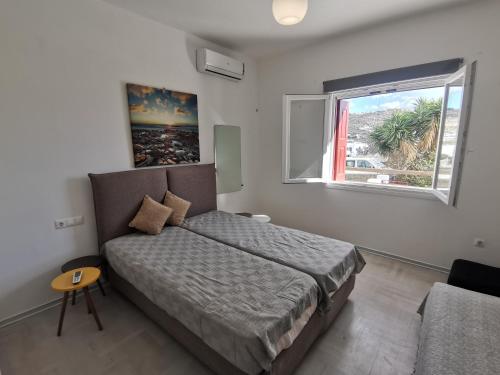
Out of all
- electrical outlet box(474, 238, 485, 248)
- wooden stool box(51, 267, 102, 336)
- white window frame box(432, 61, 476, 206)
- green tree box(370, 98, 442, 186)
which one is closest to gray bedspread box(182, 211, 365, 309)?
wooden stool box(51, 267, 102, 336)

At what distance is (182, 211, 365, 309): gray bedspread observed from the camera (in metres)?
1.83

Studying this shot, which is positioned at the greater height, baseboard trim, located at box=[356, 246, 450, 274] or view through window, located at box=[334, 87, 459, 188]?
view through window, located at box=[334, 87, 459, 188]

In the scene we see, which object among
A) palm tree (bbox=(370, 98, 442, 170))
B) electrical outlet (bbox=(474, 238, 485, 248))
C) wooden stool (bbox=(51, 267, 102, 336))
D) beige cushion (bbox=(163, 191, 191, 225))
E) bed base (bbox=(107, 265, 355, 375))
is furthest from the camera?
palm tree (bbox=(370, 98, 442, 170))

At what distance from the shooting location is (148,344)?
1.81 m

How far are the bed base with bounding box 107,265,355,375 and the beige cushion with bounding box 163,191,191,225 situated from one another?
0.80 m

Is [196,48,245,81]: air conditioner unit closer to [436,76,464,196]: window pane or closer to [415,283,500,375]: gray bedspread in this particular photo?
[436,76,464,196]: window pane

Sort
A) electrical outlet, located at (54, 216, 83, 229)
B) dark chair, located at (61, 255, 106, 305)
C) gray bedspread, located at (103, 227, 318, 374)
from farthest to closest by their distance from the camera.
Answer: electrical outlet, located at (54, 216, 83, 229) < dark chair, located at (61, 255, 106, 305) < gray bedspread, located at (103, 227, 318, 374)

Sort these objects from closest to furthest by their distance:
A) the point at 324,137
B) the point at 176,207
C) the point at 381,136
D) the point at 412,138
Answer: the point at 176,207 → the point at 412,138 → the point at 381,136 → the point at 324,137

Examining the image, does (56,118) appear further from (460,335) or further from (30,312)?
(460,335)

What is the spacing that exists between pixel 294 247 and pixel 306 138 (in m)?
2.11

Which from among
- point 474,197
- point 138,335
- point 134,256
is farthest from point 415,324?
point 134,256

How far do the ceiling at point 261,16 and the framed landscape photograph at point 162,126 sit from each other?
2.51 ft

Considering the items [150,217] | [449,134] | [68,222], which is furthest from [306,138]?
[68,222]

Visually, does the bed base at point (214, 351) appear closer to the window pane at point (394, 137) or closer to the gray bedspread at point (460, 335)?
the gray bedspread at point (460, 335)
